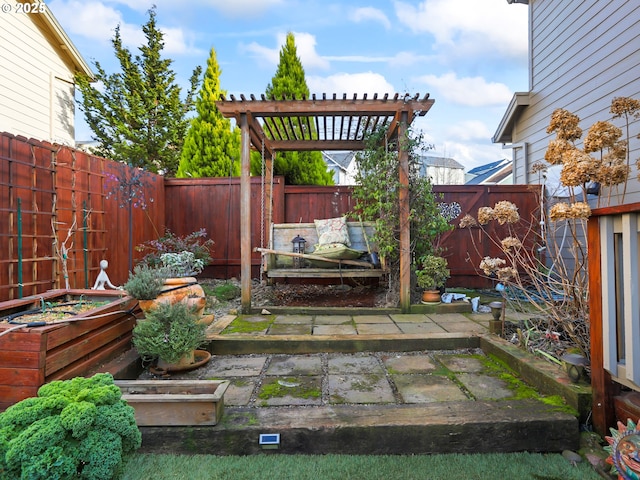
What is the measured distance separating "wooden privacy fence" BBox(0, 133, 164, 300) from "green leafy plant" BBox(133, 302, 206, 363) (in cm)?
167

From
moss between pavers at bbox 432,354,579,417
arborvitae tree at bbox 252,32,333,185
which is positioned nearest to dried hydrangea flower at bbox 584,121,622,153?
moss between pavers at bbox 432,354,579,417

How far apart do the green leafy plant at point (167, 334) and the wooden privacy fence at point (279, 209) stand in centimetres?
340

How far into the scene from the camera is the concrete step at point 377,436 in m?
1.68

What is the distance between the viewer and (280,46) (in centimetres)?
657

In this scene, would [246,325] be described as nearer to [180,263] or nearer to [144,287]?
[144,287]

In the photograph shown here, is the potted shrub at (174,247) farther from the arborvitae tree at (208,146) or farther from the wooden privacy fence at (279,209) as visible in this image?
the arborvitae tree at (208,146)

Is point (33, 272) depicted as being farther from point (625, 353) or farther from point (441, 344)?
point (625, 353)

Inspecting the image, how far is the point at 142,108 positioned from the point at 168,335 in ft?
28.1

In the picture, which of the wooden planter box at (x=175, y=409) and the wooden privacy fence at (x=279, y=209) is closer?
the wooden planter box at (x=175, y=409)

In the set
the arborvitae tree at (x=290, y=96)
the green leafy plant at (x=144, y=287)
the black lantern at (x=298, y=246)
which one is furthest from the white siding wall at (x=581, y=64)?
the green leafy plant at (x=144, y=287)

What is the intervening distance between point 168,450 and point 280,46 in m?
6.65

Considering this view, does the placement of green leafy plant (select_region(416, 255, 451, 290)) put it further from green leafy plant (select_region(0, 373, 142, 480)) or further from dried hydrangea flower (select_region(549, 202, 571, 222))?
green leafy plant (select_region(0, 373, 142, 480))

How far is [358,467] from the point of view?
158cm

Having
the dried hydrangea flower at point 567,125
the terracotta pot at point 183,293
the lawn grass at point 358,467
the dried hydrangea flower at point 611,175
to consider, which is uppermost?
the dried hydrangea flower at point 567,125
